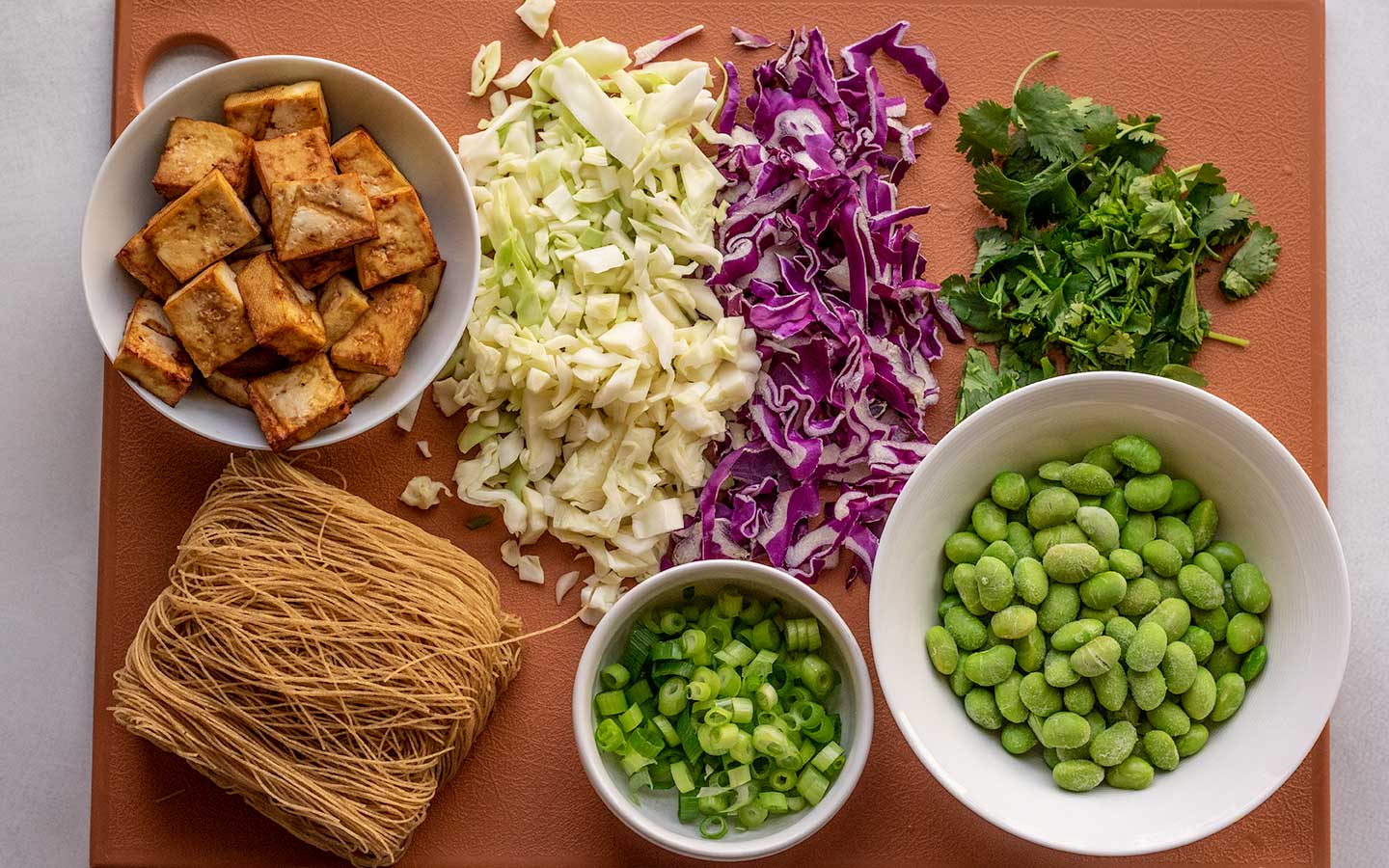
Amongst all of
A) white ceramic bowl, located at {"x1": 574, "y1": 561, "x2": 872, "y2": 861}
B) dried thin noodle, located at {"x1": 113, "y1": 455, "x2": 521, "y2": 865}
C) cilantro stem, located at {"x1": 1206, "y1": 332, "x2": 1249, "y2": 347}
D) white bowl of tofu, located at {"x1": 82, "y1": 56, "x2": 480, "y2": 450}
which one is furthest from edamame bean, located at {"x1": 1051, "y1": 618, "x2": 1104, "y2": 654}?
white bowl of tofu, located at {"x1": 82, "y1": 56, "x2": 480, "y2": 450}

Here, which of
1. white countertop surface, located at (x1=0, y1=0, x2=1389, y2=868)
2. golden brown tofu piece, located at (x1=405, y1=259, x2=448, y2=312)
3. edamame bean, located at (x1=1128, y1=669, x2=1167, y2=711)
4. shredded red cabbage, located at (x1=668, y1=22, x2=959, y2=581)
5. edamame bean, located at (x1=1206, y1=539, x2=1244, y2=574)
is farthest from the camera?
white countertop surface, located at (x1=0, y1=0, x2=1389, y2=868)

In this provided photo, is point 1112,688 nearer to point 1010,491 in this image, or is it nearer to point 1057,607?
point 1057,607

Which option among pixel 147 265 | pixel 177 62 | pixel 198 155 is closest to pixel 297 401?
pixel 147 265

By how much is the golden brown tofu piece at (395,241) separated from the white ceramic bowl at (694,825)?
2.36ft

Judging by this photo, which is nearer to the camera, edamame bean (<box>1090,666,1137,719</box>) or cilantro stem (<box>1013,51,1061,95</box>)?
→ edamame bean (<box>1090,666,1137,719</box>)

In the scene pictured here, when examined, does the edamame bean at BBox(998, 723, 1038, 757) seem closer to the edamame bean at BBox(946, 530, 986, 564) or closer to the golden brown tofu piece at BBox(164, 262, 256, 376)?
the edamame bean at BBox(946, 530, 986, 564)

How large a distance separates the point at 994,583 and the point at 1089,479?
0.26 metres

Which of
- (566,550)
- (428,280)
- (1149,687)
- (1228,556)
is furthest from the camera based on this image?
(566,550)

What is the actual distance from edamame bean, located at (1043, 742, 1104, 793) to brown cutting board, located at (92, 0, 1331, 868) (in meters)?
0.32

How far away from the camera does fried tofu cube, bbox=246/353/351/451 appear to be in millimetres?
1983

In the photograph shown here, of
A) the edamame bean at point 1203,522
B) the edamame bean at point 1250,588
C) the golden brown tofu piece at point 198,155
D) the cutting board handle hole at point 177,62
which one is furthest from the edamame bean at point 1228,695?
the cutting board handle hole at point 177,62

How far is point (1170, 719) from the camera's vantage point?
1943 mm

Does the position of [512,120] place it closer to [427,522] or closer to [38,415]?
[427,522]

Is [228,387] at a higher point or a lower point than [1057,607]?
higher
